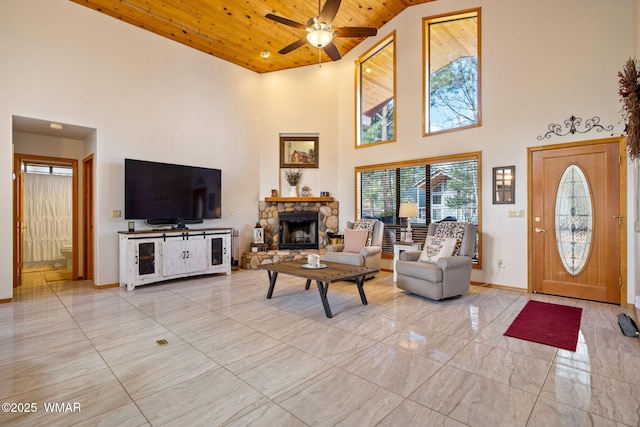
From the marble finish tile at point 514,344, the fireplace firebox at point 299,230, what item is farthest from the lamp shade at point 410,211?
the marble finish tile at point 514,344

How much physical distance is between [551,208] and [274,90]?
18.8 feet

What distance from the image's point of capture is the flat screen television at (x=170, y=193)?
16.3ft

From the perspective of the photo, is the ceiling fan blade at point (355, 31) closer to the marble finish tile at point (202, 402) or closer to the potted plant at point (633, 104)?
the potted plant at point (633, 104)

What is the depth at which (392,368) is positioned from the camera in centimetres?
228

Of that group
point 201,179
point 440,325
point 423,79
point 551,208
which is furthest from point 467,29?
point 201,179

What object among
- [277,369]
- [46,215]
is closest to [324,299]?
[277,369]

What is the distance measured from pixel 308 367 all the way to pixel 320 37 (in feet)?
11.8

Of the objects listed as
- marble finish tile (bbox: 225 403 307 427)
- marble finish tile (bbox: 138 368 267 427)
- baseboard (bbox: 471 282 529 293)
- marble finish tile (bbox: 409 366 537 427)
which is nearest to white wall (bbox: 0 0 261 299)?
marble finish tile (bbox: 138 368 267 427)

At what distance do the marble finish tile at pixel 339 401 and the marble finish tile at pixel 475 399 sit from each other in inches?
8.7

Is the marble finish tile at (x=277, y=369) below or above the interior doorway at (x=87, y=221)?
below

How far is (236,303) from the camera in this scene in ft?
13.0

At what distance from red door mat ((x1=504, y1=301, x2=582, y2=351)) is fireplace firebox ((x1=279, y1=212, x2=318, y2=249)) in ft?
13.5

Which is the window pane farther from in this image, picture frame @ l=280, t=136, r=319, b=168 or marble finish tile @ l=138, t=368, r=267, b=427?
marble finish tile @ l=138, t=368, r=267, b=427

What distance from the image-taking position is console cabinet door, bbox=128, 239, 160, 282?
467cm
